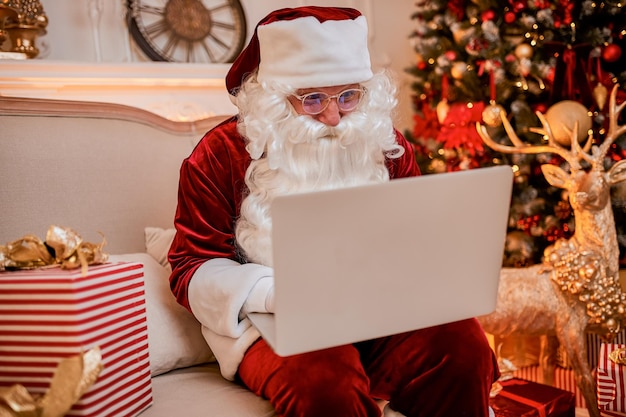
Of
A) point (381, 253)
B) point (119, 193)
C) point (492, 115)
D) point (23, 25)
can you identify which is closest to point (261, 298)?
point (381, 253)

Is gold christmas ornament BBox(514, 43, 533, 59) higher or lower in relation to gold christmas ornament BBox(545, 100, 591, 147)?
higher

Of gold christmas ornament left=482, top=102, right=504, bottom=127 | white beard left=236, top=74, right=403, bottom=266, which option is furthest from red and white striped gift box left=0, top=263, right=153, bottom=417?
gold christmas ornament left=482, top=102, right=504, bottom=127

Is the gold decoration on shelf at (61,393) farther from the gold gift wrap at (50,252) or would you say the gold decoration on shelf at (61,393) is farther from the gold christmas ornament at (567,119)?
the gold christmas ornament at (567,119)

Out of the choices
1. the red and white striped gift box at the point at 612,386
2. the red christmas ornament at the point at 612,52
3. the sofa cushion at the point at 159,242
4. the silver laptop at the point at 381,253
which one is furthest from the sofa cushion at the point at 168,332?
the red christmas ornament at the point at 612,52

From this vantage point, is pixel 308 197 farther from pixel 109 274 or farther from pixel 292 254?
pixel 109 274

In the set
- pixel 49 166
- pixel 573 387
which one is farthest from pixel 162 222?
pixel 573 387

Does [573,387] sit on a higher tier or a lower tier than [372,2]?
lower

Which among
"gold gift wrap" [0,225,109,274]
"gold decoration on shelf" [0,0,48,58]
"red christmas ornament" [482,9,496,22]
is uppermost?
"red christmas ornament" [482,9,496,22]

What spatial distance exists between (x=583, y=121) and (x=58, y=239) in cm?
215

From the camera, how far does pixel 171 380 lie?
1277mm

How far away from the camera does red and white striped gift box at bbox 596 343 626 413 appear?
4.43 ft

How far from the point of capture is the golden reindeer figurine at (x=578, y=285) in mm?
1902

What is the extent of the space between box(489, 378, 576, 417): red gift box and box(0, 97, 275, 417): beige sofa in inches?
30.0

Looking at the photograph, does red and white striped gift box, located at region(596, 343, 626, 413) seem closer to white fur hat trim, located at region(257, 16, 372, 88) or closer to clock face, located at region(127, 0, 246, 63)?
white fur hat trim, located at region(257, 16, 372, 88)
